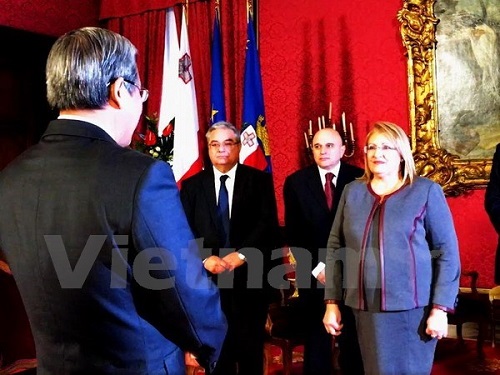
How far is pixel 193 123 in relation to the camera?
16.3 feet

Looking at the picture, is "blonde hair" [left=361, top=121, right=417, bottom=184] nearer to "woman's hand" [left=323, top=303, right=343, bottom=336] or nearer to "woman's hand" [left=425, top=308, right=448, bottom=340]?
"woman's hand" [left=425, top=308, right=448, bottom=340]

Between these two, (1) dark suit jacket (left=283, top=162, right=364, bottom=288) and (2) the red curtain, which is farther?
(2) the red curtain

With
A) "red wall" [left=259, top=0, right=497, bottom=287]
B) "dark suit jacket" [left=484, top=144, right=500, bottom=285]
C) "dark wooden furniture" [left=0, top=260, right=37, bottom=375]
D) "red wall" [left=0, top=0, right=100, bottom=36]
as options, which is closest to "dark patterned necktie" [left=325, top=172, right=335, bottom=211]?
"dark suit jacket" [left=484, top=144, right=500, bottom=285]

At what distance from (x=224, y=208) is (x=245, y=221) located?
14 centimetres

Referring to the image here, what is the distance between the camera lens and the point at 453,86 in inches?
178

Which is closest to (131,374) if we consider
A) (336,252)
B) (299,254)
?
(336,252)

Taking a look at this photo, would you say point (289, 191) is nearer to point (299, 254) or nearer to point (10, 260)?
point (299, 254)

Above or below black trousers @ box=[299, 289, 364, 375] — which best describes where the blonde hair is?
above

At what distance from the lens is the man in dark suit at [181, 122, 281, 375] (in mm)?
3303

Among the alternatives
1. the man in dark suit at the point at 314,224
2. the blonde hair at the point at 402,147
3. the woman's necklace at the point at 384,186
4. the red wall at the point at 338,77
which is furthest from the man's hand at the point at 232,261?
the red wall at the point at 338,77

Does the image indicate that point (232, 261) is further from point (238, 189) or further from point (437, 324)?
point (437, 324)

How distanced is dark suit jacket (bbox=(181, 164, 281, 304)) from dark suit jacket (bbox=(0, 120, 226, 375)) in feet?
6.62

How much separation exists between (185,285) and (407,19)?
3.91 m

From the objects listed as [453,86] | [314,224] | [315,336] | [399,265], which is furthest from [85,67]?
[453,86]
